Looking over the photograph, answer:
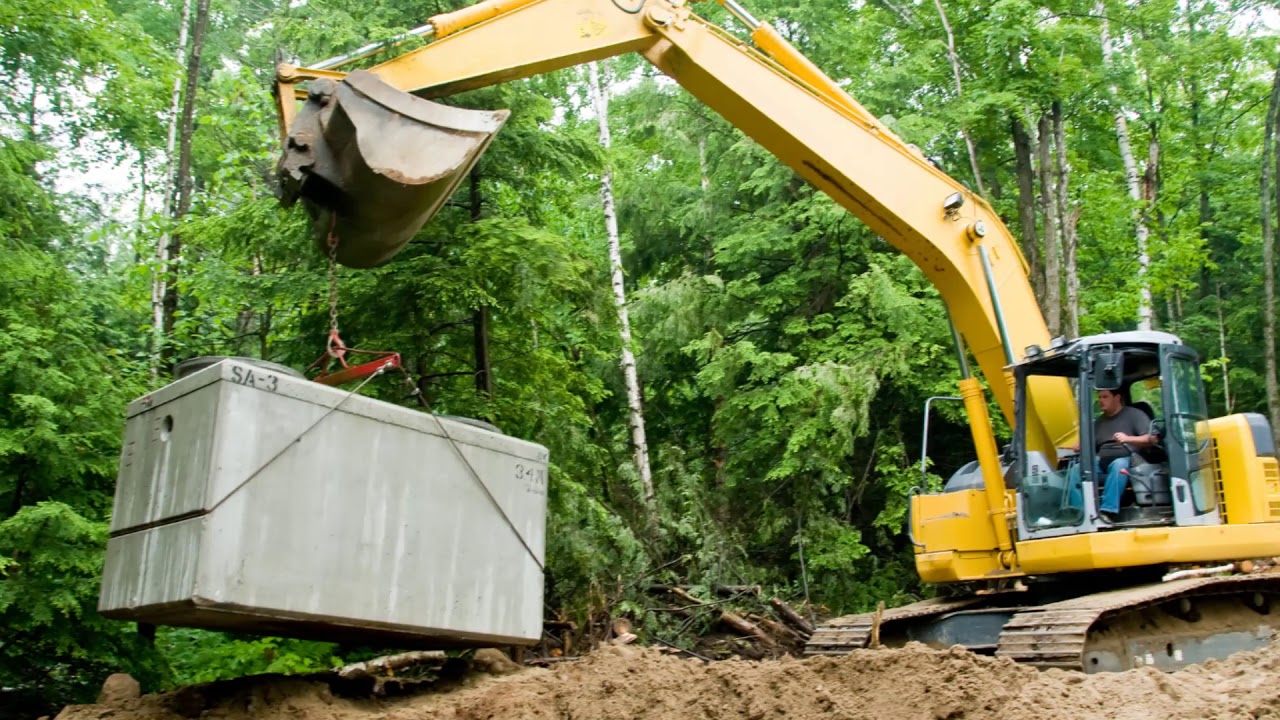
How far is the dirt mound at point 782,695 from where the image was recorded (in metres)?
5.44

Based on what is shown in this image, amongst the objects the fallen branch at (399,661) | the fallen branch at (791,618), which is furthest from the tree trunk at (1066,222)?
the fallen branch at (399,661)

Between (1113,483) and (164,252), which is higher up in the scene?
(164,252)

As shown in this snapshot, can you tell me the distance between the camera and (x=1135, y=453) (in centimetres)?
731

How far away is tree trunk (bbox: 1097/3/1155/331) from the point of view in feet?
56.1

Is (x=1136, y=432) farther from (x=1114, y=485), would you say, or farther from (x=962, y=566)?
(x=962, y=566)

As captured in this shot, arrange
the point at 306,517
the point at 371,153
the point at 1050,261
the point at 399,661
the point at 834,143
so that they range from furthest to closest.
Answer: the point at 1050,261 < the point at 399,661 < the point at 834,143 < the point at 371,153 < the point at 306,517

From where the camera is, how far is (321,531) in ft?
16.4

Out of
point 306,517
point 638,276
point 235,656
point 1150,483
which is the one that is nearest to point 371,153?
point 306,517

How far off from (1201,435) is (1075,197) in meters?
13.3

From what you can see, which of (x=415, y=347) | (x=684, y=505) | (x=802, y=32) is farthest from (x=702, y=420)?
(x=415, y=347)

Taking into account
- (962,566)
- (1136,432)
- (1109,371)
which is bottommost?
(962,566)

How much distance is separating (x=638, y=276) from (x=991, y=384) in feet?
37.4

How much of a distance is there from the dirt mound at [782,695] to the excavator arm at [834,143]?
2.47 meters

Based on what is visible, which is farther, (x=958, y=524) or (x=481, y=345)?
(x=481, y=345)
